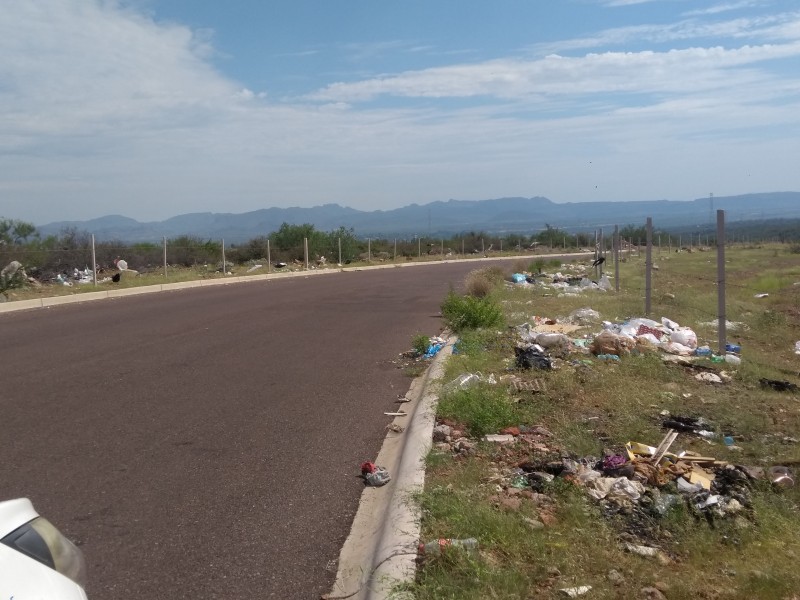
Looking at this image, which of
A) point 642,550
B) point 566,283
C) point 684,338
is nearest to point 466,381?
point 642,550

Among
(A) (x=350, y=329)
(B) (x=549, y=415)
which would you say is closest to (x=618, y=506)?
(B) (x=549, y=415)

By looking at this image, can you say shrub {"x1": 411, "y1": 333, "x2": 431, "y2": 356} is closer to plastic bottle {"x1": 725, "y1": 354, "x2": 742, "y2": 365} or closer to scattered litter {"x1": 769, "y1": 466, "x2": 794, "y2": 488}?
plastic bottle {"x1": 725, "y1": 354, "x2": 742, "y2": 365}

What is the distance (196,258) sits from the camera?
4088 centimetres

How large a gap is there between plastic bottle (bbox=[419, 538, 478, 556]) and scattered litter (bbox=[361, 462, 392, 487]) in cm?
173

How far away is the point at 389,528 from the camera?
5.29 m

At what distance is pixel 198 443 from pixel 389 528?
294cm

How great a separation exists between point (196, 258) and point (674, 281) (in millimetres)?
21683

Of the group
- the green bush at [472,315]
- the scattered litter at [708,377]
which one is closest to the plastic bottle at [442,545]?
the scattered litter at [708,377]

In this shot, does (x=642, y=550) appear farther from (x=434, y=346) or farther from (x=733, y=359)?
(x=434, y=346)

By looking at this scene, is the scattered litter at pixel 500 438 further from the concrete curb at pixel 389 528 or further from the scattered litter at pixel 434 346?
the scattered litter at pixel 434 346

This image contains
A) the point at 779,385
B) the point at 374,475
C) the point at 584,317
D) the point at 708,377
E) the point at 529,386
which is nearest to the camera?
the point at 374,475

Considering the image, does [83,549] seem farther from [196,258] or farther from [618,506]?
[196,258]

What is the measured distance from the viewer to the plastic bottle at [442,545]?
15.6 ft

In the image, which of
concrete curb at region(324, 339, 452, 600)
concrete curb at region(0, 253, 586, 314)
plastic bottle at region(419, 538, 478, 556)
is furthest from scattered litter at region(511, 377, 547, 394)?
concrete curb at region(0, 253, 586, 314)
